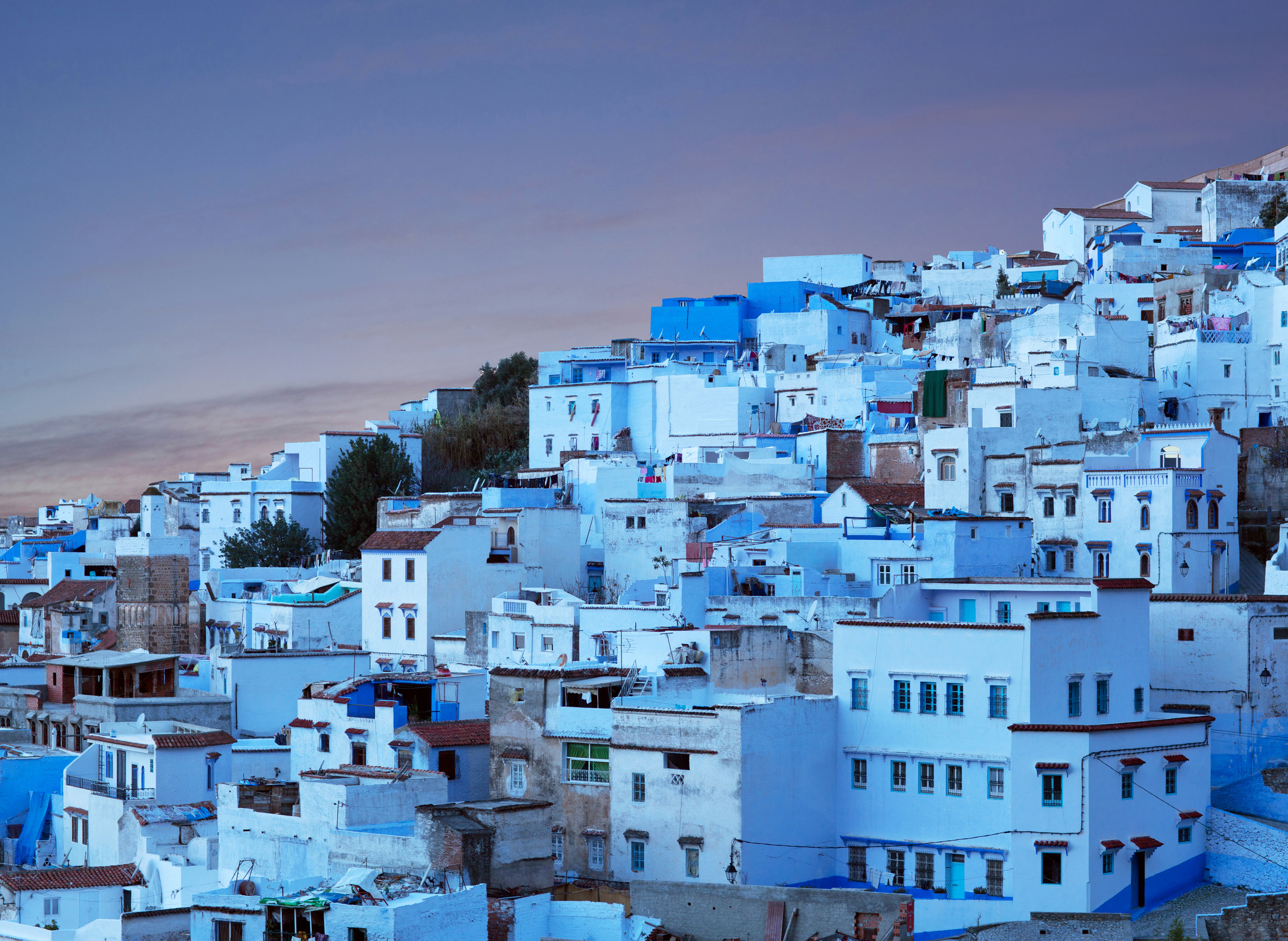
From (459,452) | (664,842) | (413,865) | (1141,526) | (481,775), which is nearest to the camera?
(413,865)

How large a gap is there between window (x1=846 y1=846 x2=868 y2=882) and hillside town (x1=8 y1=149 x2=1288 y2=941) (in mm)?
42

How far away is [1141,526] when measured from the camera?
3759 centimetres

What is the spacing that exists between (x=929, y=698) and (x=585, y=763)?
21.1 feet

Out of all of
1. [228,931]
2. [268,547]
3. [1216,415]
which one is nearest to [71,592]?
[268,547]

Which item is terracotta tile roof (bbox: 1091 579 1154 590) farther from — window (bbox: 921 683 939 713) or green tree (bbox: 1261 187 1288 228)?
green tree (bbox: 1261 187 1288 228)

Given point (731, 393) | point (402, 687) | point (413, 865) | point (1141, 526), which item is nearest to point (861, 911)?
point (413, 865)

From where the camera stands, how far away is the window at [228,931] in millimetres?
23750

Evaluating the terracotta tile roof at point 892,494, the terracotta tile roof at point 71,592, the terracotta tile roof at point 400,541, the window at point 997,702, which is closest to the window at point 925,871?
the window at point 997,702

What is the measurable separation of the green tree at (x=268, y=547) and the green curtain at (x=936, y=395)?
20267 millimetres

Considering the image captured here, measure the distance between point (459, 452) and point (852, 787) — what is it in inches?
1355

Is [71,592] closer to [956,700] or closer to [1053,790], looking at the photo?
[956,700]

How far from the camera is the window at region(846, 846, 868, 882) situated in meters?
28.6

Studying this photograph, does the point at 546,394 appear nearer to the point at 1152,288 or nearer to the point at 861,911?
the point at 1152,288

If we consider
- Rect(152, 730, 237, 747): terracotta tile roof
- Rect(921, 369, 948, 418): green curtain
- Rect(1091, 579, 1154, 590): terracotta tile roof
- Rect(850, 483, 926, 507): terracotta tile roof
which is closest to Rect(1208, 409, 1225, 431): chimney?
Rect(921, 369, 948, 418): green curtain
